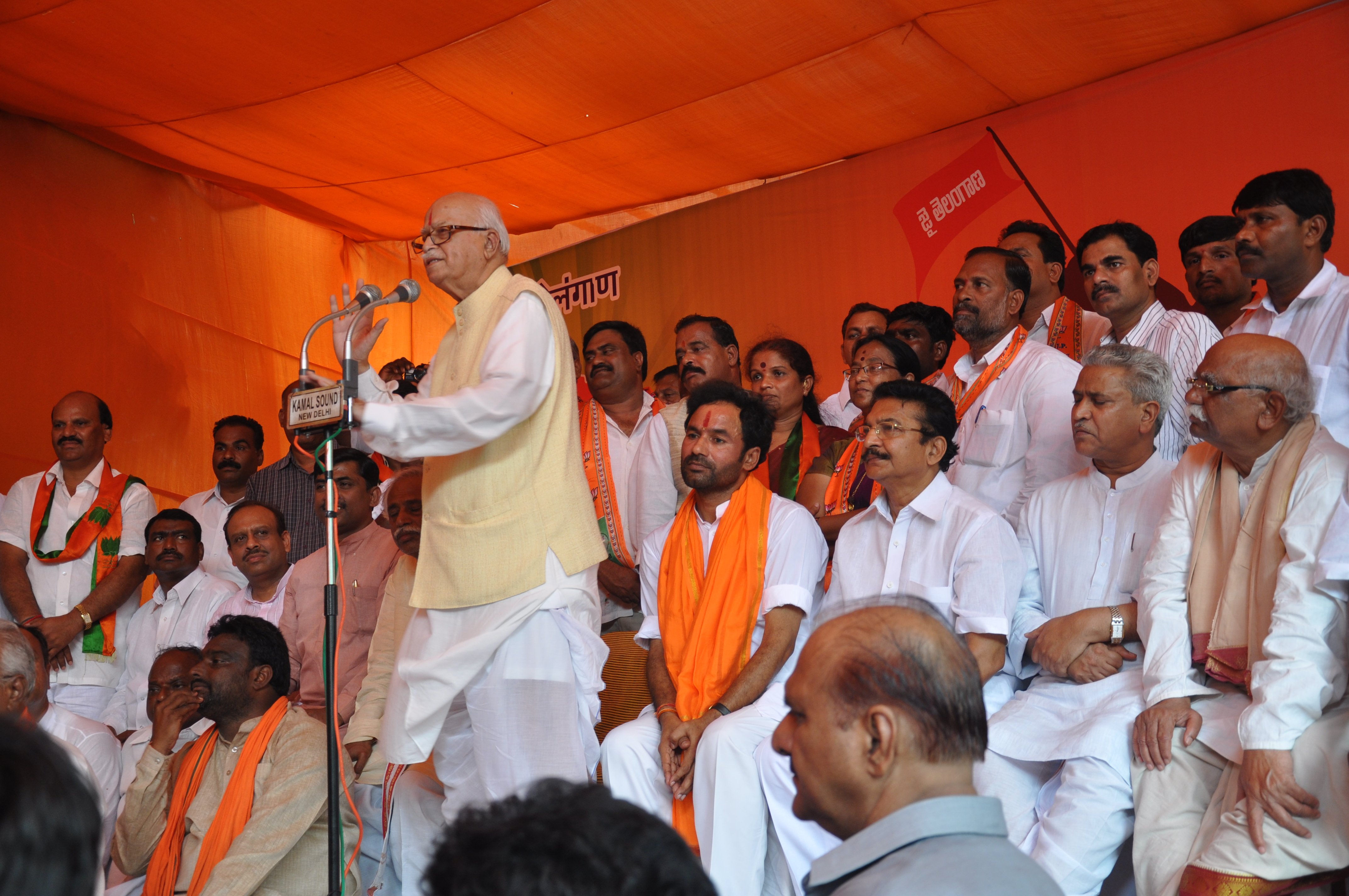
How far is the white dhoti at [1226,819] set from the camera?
9.06 ft

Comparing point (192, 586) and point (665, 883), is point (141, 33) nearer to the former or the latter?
point (192, 586)

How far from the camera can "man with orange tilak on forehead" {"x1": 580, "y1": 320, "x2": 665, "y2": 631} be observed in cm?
496

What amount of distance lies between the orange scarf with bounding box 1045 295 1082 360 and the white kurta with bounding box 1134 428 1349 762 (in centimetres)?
172

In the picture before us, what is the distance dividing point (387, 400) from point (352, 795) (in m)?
1.83

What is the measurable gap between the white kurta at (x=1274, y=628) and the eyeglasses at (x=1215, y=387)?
183mm

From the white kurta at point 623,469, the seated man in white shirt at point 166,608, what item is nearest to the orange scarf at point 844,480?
the white kurta at point 623,469

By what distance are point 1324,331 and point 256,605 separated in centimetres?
443

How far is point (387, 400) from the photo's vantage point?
3.17 meters

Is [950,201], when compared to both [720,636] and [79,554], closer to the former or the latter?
[720,636]

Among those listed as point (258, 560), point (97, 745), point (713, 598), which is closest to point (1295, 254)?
point (713, 598)

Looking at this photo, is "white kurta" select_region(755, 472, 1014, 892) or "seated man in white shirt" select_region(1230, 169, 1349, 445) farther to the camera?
"seated man in white shirt" select_region(1230, 169, 1349, 445)

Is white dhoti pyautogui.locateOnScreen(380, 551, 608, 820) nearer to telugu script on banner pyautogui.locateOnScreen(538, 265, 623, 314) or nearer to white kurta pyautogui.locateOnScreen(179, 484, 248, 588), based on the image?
white kurta pyautogui.locateOnScreen(179, 484, 248, 588)

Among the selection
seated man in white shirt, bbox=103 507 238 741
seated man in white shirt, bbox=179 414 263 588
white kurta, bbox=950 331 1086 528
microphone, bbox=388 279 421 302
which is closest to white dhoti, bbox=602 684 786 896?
white kurta, bbox=950 331 1086 528

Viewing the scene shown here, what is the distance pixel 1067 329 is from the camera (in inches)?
205
